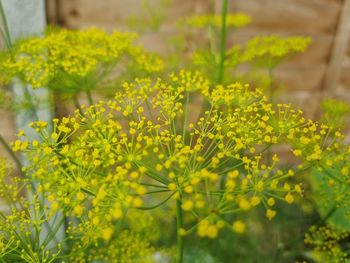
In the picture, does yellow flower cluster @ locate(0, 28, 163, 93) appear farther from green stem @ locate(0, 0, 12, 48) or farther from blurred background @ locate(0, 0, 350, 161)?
blurred background @ locate(0, 0, 350, 161)

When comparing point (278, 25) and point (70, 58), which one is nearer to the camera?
point (70, 58)

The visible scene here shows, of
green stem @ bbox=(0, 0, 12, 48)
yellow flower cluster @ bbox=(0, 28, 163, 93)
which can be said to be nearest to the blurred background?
green stem @ bbox=(0, 0, 12, 48)

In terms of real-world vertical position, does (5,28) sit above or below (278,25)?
above

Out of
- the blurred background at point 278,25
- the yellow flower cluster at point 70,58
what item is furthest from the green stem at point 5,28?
the blurred background at point 278,25

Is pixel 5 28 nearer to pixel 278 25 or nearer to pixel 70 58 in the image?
pixel 70 58

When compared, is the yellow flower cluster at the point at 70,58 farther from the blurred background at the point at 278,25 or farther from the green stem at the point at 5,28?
the blurred background at the point at 278,25

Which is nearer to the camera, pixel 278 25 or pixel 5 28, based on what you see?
pixel 5 28

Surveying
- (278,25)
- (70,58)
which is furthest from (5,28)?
(278,25)

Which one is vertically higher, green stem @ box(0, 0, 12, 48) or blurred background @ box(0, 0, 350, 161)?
green stem @ box(0, 0, 12, 48)
